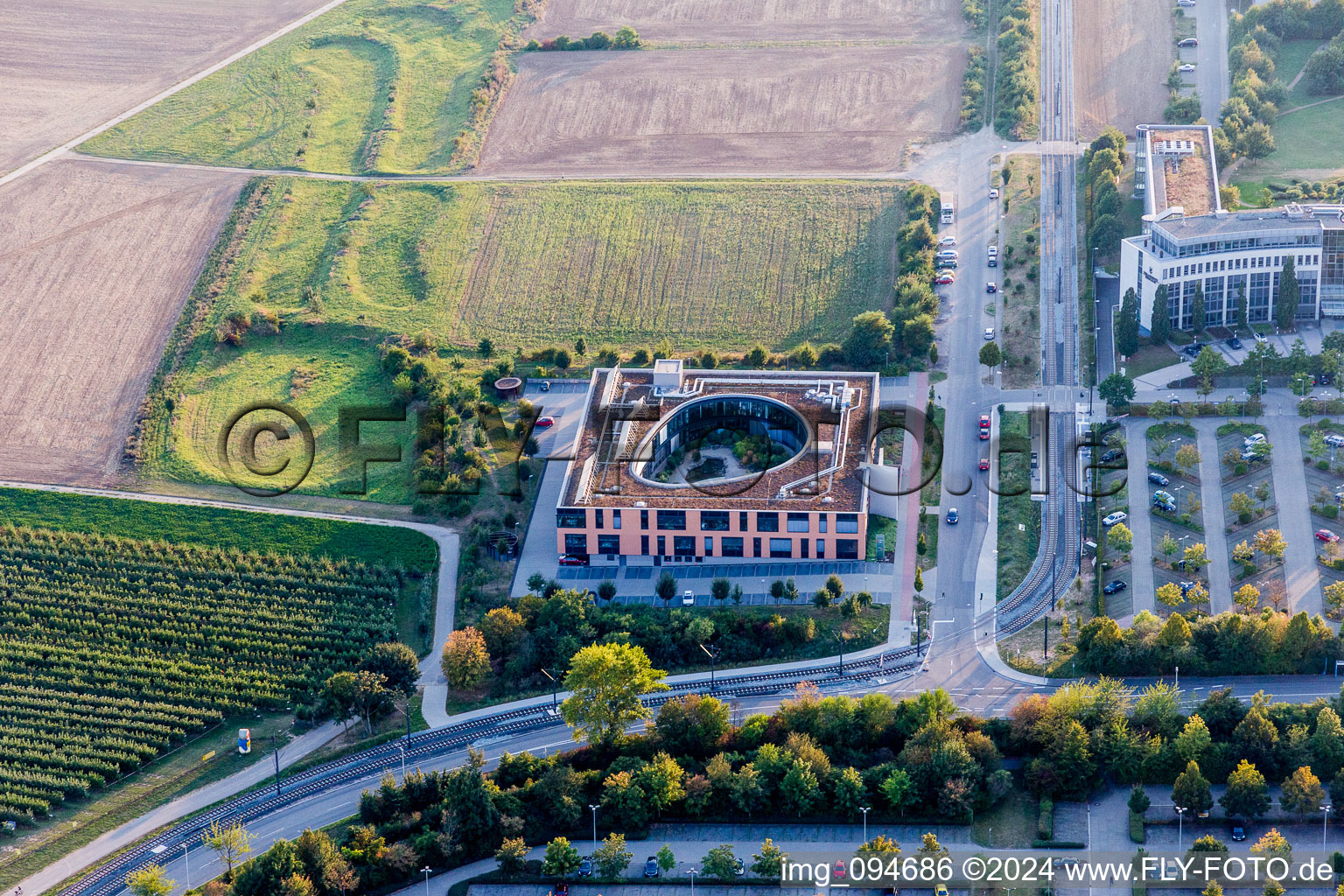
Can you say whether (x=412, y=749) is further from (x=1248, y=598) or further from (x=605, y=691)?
(x=1248, y=598)

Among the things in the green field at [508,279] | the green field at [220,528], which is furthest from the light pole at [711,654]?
the green field at [508,279]

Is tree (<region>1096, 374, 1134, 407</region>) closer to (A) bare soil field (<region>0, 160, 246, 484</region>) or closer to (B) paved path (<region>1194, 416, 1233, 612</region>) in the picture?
(B) paved path (<region>1194, 416, 1233, 612</region>)

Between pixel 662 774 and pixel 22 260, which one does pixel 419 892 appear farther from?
pixel 22 260

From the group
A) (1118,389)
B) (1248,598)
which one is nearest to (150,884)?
(1248,598)

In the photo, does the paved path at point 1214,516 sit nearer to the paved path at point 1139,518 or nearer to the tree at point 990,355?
the paved path at point 1139,518

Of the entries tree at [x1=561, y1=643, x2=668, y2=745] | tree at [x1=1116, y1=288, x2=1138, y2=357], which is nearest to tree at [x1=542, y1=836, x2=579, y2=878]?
tree at [x1=561, y1=643, x2=668, y2=745]

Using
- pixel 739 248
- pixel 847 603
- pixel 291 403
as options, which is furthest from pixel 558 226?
pixel 847 603
